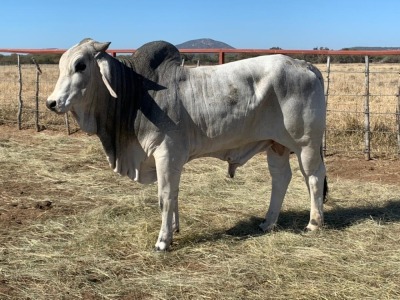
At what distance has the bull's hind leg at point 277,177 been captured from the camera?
17.2 ft

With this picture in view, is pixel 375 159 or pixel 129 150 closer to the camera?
pixel 129 150

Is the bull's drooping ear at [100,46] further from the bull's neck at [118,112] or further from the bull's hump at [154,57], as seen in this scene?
the bull's hump at [154,57]

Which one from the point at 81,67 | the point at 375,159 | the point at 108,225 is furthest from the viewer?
the point at 375,159

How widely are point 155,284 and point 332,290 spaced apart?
1280 millimetres

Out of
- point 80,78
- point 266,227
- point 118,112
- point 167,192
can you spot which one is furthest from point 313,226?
point 80,78

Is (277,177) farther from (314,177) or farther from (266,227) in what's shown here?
(266,227)

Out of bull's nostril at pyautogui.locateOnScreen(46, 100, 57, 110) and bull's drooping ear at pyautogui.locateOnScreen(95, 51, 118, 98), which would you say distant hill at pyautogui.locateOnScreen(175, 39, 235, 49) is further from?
bull's nostril at pyautogui.locateOnScreen(46, 100, 57, 110)

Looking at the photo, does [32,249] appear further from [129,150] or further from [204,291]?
[204,291]

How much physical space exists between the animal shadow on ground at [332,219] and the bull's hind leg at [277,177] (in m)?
0.14

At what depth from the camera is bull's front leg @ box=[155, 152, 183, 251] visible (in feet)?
14.7

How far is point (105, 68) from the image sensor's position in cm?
431

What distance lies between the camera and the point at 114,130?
178 inches

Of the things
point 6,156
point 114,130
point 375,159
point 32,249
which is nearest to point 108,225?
point 32,249

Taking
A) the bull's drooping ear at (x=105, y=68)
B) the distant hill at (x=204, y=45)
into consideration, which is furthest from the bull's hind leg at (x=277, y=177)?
the distant hill at (x=204, y=45)
